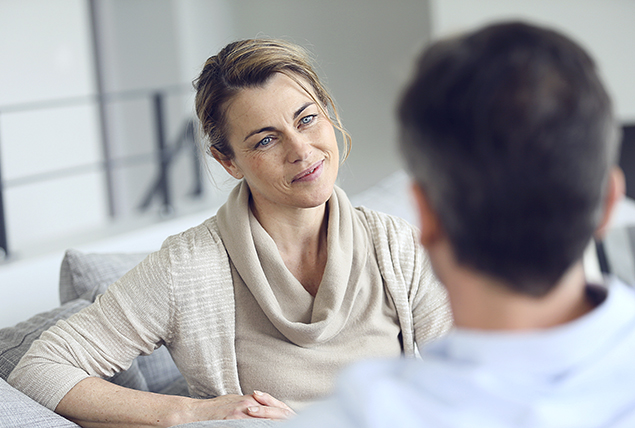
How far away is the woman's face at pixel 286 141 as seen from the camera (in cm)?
138

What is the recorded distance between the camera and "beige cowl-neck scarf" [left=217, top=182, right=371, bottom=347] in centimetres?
138

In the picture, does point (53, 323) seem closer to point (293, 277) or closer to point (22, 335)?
point (22, 335)

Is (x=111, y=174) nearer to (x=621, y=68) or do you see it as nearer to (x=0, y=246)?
(x=0, y=246)

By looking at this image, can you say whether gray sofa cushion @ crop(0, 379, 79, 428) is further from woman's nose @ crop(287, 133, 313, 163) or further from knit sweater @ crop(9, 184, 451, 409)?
woman's nose @ crop(287, 133, 313, 163)

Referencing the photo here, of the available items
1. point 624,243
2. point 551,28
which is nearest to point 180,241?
point 551,28

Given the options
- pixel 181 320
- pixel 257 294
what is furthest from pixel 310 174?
pixel 181 320

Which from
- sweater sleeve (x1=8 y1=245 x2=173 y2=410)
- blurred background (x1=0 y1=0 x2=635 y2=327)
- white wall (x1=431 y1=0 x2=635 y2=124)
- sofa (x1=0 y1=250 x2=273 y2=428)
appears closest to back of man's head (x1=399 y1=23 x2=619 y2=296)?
sofa (x1=0 y1=250 x2=273 y2=428)

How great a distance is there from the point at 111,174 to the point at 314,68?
4.72 meters

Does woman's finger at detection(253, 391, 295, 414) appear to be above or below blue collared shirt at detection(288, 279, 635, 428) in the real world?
below

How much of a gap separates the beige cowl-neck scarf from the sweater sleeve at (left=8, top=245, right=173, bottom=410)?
0.18 metres

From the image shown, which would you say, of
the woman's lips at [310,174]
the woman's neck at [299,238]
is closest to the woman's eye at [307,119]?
the woman's lips at [310,174]

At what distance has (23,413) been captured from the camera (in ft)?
4.04

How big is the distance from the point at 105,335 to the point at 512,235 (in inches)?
43.5

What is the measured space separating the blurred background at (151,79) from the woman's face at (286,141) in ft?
8.85
